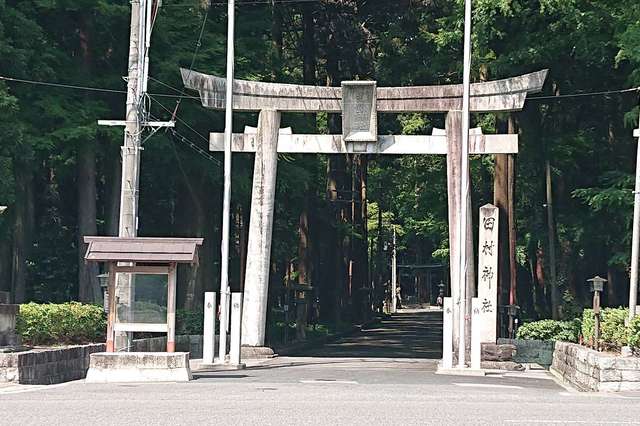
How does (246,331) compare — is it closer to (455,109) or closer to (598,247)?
(455,109)

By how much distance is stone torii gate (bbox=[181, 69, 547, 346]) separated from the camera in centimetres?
3562

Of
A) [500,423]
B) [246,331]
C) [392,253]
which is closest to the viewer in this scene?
[500,423]

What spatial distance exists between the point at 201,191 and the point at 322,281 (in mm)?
22941

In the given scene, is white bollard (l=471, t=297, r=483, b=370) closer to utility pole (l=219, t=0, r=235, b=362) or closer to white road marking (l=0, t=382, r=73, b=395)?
utility pole (l=219, t=0, r=235, b=362)

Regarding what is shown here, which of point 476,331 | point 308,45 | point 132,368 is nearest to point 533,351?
point 476,331

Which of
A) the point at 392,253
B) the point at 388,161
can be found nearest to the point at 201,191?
the point at 388,161

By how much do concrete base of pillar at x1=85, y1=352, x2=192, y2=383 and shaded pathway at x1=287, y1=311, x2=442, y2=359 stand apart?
18474 millimetres

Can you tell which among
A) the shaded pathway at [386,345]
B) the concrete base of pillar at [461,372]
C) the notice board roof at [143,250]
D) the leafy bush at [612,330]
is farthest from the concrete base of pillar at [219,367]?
the shaded pathway at [386,345]

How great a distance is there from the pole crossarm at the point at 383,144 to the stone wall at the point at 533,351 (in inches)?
316

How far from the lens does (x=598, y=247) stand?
5166 cm

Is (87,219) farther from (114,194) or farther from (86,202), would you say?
(114,194)

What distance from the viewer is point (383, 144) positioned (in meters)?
36.3

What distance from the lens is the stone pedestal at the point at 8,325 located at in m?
25.8

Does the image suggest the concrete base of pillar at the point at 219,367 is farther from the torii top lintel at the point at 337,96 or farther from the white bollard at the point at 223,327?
the torii top lintel at the point at 337,96
